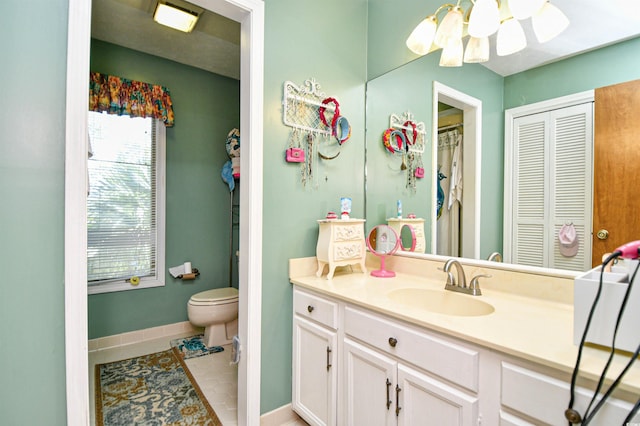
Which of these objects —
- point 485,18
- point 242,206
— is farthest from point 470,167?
point 242,206

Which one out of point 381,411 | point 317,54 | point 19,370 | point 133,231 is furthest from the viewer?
point 133,231

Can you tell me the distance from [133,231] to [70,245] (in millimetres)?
1770

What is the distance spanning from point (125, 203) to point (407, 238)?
247cm

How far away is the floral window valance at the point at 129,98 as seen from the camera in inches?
97.8

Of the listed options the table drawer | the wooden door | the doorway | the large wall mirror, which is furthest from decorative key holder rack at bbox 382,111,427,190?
the table drawer

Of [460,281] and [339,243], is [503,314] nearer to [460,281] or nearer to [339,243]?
[460,281]

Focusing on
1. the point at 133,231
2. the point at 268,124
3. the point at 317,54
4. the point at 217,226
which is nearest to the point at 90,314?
the point at 133,231

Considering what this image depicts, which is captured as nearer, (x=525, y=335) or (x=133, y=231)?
(x=525, y=335)

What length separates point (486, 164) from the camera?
1454 mm

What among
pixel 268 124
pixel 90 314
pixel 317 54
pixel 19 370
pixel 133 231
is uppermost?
pixel 317 54

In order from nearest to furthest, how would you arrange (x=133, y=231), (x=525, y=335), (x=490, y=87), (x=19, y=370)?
(x=525, y=335) < (x=19, y=370) < (x=490, y=87) < (x=133, y=231)

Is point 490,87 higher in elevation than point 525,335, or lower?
higher

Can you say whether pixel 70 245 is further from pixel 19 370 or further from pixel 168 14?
pixel 168 14

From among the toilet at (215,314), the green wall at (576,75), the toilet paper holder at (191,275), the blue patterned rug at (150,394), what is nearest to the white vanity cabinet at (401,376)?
the blue patterned rug at (150,394)
